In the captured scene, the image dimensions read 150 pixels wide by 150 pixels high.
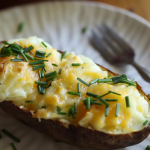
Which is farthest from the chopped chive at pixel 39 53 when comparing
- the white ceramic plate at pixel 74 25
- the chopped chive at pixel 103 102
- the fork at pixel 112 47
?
the fork at pixel 112 47

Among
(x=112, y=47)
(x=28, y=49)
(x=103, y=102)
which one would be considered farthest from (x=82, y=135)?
(x=112, y=47)

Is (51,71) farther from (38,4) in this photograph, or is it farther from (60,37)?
(38,4)

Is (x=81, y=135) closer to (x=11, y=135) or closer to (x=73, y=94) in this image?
(x=73, y=94)

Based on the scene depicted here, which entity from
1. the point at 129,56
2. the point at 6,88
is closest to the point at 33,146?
the point at 6,88

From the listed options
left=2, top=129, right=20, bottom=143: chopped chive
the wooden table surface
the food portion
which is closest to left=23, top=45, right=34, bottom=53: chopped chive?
the food portion

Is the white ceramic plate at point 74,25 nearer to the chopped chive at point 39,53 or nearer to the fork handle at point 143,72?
the fork handle at point 143,72

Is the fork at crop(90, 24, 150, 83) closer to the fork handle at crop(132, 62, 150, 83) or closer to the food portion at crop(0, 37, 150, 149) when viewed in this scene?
the fork handle at crop(132, 62, 150, 83)
